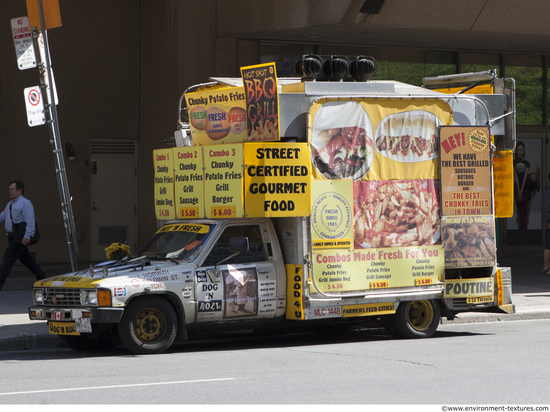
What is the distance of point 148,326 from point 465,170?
4641 millimetres

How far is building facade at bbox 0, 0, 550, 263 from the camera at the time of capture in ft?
56.0

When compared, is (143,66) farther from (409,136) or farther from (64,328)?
(64,328)

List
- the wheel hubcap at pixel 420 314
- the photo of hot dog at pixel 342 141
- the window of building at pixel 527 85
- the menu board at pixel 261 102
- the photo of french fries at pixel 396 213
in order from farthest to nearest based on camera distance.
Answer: the window of building at pixel 527 85
the wheel hubcap at pixel 420 314
the photo of french fries at pixel 396 213
the photo of hot dog at pixel 342 141
the menu board at pixel 261 102

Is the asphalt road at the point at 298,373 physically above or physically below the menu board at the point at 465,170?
below

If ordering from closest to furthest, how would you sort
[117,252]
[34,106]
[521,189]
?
[117,252] < [34,106] < [521,189]

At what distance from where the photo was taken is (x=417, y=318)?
10.8 metres

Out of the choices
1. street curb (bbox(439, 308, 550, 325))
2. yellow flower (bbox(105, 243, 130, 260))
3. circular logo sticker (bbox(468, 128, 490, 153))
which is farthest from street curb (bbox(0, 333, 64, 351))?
circular logo sticker (bbox(468, 128, 490, 153))

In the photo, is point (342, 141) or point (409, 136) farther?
point (409, 136)

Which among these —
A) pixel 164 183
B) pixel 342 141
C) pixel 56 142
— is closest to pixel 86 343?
pixel 164 183

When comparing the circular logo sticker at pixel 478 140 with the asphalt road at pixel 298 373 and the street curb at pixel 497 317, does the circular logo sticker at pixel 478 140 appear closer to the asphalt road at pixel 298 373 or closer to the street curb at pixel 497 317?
the asphalt road at pixel 298 373

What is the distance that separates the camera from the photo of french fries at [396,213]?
401 inches

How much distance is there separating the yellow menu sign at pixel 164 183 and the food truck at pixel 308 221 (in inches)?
1.0

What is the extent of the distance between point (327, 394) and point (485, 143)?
→ 211 inches

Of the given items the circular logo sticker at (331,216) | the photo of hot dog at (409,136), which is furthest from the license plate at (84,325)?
the photo of hot dog at (409,136)
